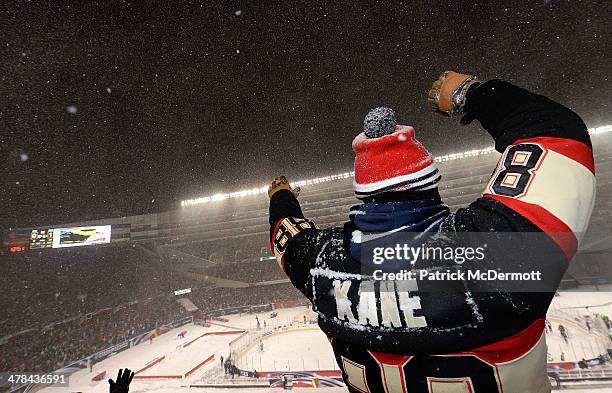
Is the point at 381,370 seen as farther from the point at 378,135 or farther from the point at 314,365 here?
the point at 314,365

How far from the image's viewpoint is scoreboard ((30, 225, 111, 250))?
29.2 metres

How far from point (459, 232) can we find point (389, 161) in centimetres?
40

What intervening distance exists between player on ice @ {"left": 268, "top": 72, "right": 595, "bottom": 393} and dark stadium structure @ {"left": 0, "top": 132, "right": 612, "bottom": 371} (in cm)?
2567

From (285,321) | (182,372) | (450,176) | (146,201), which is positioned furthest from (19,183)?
(450,176)

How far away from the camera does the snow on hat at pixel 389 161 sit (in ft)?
4.07

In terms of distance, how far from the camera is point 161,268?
1442 inches

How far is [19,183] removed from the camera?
2075 centimetres

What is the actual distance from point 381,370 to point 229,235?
41.6 meters

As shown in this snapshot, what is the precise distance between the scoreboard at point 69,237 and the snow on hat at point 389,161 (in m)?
36.8

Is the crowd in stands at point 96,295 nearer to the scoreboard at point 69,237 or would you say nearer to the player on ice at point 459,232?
the scoreboard at point 69,237

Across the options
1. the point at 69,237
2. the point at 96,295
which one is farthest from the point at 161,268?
the point at 69,237

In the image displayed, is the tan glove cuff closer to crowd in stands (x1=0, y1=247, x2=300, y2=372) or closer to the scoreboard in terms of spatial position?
crowd in stands (x1=0, y1=247, x2=300, y2=372)

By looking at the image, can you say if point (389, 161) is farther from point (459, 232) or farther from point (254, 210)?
point (254, 210)

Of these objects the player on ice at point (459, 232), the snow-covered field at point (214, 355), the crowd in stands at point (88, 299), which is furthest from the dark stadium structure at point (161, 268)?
the player on ice at point (459, 232)
